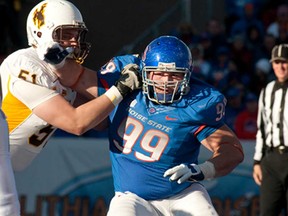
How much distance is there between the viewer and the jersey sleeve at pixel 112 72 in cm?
529

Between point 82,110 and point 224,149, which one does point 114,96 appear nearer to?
point 82,110

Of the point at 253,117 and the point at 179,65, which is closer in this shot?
the point at 179,65

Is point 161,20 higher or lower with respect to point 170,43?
lower

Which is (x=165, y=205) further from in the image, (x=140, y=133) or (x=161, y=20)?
(x=161, y=20)

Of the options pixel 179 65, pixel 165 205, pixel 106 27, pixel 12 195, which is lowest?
pixel 106 27

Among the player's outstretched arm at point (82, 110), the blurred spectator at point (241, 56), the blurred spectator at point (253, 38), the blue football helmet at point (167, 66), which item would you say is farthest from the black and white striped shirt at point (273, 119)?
the blurred spectator at point (253, 38)

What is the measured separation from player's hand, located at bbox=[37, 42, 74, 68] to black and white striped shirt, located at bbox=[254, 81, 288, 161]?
2.91 metres

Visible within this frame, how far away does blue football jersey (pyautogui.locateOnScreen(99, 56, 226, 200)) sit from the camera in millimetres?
5078

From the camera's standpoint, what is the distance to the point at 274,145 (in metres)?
7.47

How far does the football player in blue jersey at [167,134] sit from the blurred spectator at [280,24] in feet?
19.5

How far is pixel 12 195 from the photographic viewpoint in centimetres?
463

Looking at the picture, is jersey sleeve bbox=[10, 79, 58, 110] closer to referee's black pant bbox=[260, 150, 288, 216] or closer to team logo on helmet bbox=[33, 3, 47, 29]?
team logo on helmet bbox=[33, 3, 47, 29]

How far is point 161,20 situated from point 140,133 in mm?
6274

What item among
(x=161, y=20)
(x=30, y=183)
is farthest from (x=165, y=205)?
(x=161, y=20)
